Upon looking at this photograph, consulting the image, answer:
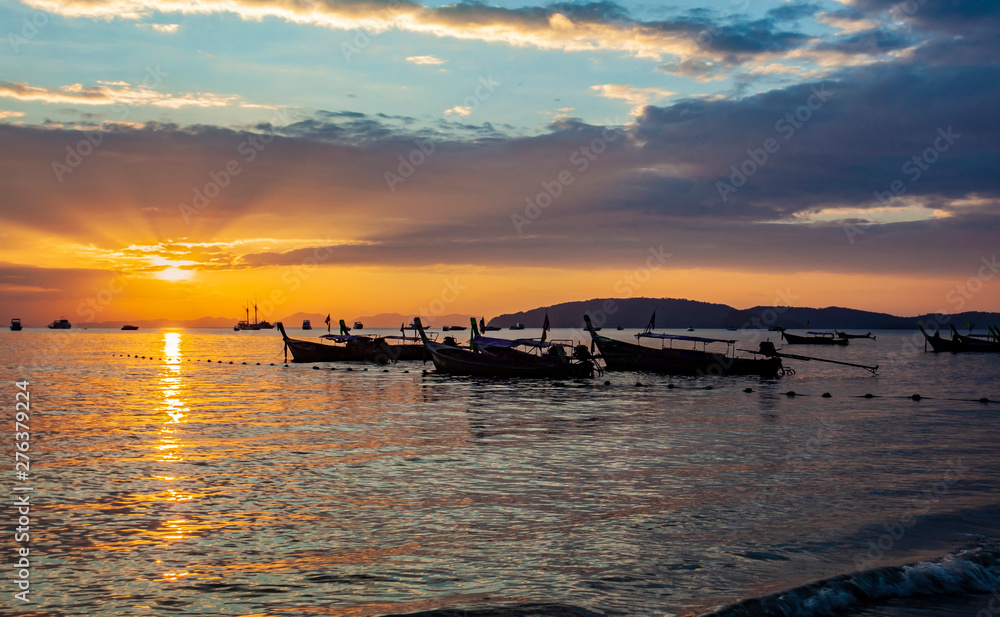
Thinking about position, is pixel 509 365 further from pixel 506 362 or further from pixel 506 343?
pixel 506 343

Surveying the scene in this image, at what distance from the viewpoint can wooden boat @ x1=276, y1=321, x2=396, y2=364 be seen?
9338 cm

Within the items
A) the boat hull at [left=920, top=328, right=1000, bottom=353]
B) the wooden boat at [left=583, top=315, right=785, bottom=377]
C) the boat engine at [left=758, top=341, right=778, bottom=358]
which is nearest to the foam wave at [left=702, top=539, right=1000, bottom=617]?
the wooden boat at [left=583, top=315, right=785, bottom=377]

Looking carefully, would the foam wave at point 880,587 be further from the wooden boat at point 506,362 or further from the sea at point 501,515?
the wooden boat at point 506,362

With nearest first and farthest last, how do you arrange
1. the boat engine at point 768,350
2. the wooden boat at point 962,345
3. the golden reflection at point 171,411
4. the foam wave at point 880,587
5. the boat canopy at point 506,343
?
the foam wave at point 880,587 < the golden reflection at point 171,411 < the boat canopy at point 506,343 < the boat engine at point 768,350 < the wooden boat at point 962,345

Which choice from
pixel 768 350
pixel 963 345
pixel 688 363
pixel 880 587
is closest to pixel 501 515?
pixel 880 587

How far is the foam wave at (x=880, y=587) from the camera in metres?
10.9

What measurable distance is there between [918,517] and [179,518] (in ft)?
55.0

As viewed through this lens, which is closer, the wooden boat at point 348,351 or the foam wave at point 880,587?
the foam wave at point 880,587

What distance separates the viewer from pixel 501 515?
1619 cm

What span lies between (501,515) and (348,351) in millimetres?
81658

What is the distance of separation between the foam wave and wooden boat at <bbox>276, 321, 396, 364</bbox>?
82355mm

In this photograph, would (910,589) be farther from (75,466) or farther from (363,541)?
(75,466)

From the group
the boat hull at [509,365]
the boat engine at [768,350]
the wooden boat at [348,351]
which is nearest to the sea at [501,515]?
the boat hull at [509,365]

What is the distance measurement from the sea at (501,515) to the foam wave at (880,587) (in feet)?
0.14
